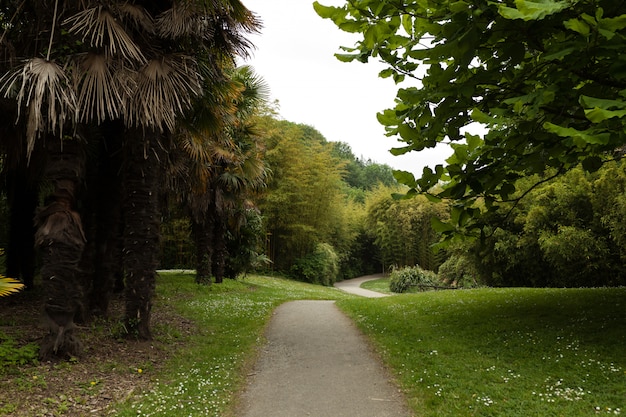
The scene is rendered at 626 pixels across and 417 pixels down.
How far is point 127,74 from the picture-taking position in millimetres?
5723

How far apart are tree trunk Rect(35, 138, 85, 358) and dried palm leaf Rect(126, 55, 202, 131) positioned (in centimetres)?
117

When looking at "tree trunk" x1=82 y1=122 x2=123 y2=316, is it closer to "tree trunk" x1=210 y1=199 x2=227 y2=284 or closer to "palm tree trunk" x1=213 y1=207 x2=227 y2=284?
"tree trunk" x1=210 y1=199 x2=227 y2=284

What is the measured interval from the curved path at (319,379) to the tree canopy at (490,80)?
3.30 m

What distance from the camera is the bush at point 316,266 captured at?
3120 centimetres

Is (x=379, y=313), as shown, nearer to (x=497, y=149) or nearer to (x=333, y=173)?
(x=497, y=149)

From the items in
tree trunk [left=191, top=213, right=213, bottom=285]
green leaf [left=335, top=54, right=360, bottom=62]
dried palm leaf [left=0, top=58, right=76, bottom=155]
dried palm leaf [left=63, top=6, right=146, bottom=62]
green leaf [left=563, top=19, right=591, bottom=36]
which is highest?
dried palm leaf [left=63, top=6, right=146, bottom=62]

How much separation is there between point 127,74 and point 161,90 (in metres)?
0.51

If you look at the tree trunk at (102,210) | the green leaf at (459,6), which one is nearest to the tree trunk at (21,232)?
the tree trunk at (102,210)

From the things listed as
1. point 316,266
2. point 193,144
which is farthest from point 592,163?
point 316,266

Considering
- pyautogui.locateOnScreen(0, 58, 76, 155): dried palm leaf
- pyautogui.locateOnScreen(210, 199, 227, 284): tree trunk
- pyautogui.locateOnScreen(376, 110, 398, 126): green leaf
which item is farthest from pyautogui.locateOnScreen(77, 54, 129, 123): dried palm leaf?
pyautogui.locateOnScreen(210, 199, 227, 284): tree trunk

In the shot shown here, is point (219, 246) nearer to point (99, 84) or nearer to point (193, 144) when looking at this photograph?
point (193, 144)

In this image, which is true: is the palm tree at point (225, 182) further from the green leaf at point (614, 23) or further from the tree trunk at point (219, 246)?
the green leaf at point (614, 23)

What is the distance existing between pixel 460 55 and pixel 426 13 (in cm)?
54

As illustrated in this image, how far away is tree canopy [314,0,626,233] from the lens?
1780mm
